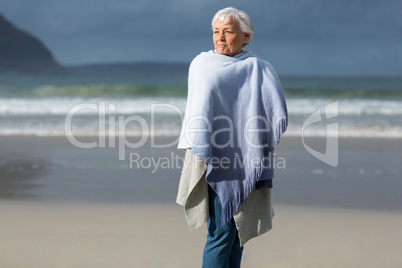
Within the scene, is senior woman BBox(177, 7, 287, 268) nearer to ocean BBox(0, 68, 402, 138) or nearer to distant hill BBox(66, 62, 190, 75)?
ocean BBox(0, 68, 402, 138)

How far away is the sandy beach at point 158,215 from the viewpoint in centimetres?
335

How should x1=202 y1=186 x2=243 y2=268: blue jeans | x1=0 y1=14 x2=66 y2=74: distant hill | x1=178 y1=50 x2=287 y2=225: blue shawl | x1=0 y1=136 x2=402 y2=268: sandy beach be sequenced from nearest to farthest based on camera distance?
x1=178 y1=50 x2=287 y2=225: blue shawl
x1=202 y1=186 x2=243 y2=268: blue jeans
x1=0 y1=136 x2=402 y2=268: sandy beach
x1=0 y1=14 x2=66 y2=74: distant hill

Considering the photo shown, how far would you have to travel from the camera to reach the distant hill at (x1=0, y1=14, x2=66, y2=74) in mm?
37781

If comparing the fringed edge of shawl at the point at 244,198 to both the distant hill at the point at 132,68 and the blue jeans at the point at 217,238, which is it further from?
the distant hill at the point at 132,68

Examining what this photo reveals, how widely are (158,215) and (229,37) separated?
2.45 m

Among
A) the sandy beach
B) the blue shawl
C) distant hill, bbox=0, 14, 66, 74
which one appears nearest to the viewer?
the blue shawl

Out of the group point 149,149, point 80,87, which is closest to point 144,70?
point 80,87

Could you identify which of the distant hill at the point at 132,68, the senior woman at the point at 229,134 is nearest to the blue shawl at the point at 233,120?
the senior woman at the point at 229,134

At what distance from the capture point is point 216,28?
2.11 metres

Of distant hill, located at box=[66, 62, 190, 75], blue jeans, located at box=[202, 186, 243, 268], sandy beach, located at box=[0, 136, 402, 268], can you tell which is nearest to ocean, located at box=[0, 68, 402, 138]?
sandy beach, located at box=[0, 136, 402, 268]

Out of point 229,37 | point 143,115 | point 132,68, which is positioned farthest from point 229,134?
point 132,68

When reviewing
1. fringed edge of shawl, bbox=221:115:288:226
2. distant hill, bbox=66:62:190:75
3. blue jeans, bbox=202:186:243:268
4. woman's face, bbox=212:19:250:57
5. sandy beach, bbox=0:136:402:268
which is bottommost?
sandy beach, bbox=0:136:402:268

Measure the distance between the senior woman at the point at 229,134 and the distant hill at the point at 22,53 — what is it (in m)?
35.0

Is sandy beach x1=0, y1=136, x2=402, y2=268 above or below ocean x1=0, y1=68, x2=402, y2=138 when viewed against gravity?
below
